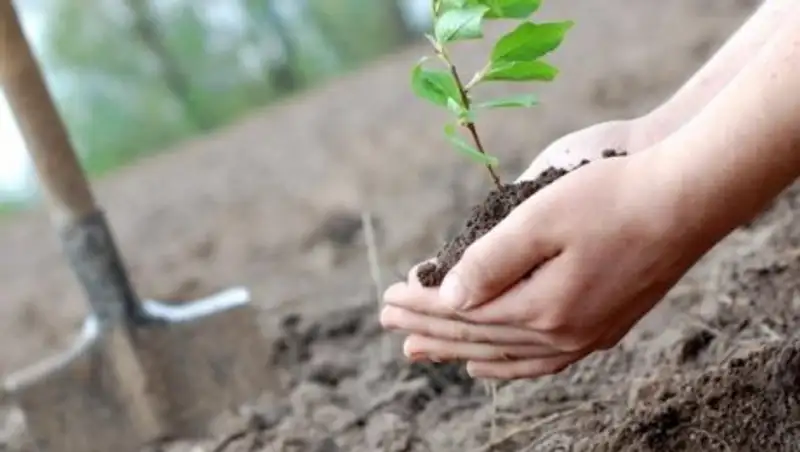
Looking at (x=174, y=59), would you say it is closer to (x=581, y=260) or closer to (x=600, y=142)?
(x=600, y=142)

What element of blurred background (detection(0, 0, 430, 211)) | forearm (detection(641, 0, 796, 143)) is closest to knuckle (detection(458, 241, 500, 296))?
forearm (detection(641, 0, 796, 143))

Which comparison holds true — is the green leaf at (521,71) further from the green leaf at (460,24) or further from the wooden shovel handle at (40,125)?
the wooden shovel handle at (40,125)

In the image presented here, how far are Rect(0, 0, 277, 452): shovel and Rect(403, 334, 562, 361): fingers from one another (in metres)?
0.72

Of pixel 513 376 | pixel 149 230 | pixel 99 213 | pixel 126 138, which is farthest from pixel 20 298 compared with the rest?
pixel 513 376

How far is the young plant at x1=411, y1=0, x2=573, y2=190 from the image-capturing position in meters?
0.84

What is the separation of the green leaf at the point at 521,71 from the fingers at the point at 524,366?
0.66ft

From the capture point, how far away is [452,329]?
825mm

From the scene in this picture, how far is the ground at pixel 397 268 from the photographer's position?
103cm

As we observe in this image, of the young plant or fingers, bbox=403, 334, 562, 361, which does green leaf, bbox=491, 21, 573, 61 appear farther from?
fingers, bbox=403, 334, 562, 361

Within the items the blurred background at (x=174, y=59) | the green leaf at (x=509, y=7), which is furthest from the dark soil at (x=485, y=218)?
the blurred background at (x=174, y=59)

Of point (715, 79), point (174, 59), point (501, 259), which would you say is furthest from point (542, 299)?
point (174, 59)

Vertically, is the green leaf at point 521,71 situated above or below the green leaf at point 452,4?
below

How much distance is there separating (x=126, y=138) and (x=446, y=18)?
9.61 feet

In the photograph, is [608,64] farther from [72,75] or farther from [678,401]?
[678,401]
